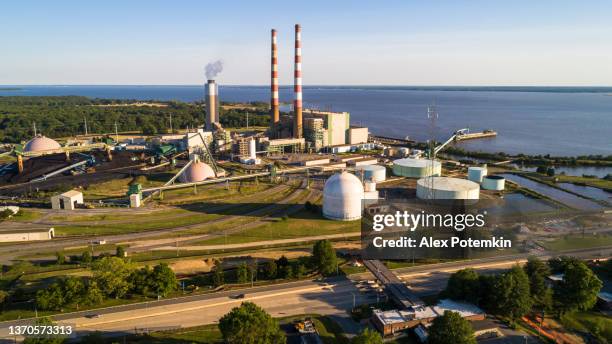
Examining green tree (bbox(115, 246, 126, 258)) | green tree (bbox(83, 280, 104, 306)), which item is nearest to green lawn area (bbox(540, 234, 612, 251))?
green tree (bbox(83, 280, 104, 306))

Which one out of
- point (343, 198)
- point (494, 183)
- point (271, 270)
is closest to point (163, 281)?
point (271, 270)

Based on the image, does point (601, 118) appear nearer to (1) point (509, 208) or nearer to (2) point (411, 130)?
(2) point (411, 130)

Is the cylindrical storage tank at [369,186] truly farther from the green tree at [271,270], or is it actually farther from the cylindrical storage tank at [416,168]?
the green tree at [271,270]

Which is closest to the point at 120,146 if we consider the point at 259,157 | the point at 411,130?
the point at 259,157

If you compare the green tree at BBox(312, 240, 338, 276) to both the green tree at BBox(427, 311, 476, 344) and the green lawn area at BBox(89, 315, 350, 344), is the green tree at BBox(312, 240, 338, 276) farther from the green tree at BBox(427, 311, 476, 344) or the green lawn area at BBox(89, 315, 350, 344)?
the green tree at BBox(427, 311, 476, 344)

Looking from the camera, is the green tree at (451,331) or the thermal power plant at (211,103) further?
the thermal power plant at (211,103)

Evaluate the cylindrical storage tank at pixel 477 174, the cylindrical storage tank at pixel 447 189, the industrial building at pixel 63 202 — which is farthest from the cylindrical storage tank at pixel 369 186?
the industrial building at pixel 63 202

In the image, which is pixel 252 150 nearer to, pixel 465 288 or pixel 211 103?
pixel 211 103
